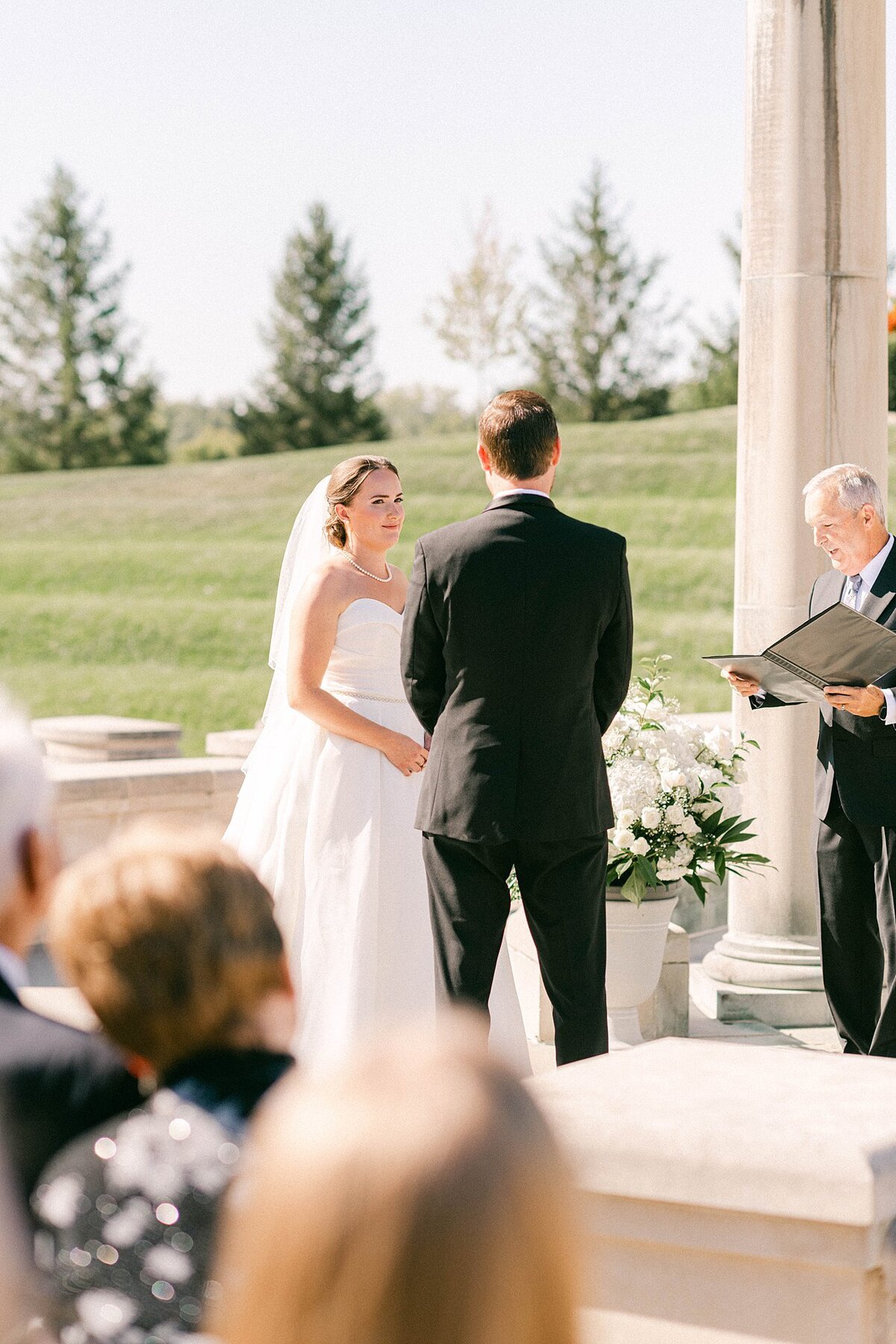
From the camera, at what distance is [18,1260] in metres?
1.95

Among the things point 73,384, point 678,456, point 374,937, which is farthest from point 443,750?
point 73,384

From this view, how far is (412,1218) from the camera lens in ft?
3.39

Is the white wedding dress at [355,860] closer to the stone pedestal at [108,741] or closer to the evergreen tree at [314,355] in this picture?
the stone pedestal at [108,741]

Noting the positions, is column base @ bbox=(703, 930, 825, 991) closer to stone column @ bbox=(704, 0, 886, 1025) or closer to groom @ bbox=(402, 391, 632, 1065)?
stone column @ bbox=(704, 0, 886, 1025)

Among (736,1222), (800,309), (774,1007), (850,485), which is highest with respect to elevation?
(800,309)

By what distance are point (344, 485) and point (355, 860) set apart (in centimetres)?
135

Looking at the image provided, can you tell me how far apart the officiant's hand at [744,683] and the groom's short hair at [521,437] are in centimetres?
115

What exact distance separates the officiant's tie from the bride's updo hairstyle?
159cm

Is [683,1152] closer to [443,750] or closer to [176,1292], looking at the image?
[176,1292]

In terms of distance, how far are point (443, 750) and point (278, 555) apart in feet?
70.6

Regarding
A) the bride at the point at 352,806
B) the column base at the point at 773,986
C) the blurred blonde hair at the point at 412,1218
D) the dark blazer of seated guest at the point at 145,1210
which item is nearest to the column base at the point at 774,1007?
the column base at the point at 773,986

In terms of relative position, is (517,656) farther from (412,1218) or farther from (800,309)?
(412,1218)

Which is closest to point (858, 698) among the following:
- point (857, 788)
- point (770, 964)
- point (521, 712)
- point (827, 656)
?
point (827, 656)

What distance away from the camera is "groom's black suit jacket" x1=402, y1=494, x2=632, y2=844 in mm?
4426
